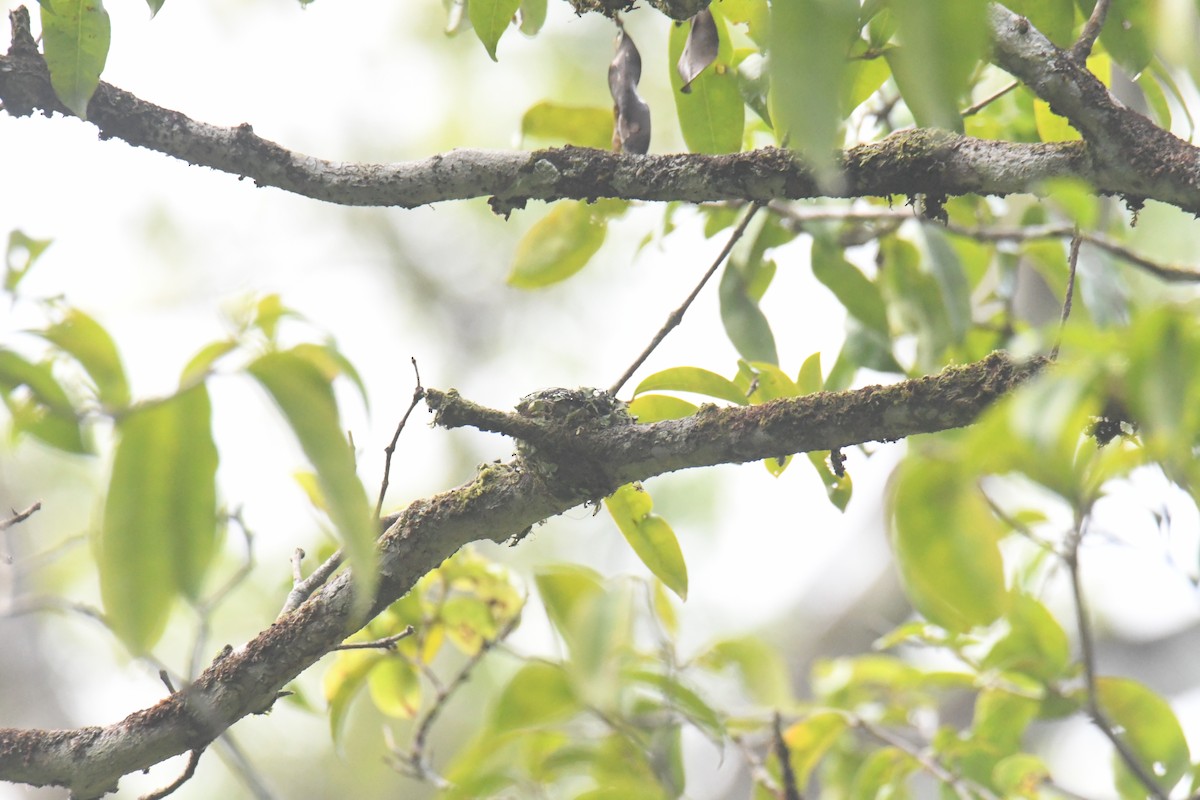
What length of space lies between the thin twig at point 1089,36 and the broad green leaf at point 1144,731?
879 millimetres

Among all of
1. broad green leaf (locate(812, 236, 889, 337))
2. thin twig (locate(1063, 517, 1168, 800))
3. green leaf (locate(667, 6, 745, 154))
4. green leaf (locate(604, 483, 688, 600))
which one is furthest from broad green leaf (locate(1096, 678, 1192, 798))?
green leaf (locate(667, 6, 745, 154))

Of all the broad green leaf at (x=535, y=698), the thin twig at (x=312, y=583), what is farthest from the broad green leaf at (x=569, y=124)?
the broad green leaf at (x=535, y=698)

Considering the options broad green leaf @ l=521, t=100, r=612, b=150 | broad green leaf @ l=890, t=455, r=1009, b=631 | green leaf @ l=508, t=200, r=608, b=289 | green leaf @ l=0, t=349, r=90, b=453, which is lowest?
broad green leaf @ l=890, t=455, r=1009, b=631

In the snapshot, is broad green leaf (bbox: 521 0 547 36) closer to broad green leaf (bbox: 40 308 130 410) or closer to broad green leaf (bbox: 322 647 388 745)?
broad green leaf (bbox: 40 308 130 410)

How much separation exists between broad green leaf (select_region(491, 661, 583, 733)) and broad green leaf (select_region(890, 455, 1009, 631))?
0.93 metres

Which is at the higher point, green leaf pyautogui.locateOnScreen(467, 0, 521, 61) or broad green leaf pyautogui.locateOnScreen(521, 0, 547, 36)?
broad green leaf pyautogui.locateOnScreen(521, 0, 547, 36)

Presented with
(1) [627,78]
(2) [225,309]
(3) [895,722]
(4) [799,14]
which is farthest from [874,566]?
(4) [799,14]

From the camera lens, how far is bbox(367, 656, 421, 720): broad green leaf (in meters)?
1.37

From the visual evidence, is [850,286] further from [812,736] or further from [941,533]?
[941,533]

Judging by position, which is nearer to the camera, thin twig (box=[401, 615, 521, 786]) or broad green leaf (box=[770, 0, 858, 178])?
broad green leaf (box=[770, 0, 858, 178])

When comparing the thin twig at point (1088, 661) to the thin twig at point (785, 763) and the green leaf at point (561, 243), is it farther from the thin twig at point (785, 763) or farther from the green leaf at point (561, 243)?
the green leaf at point (561, 243)

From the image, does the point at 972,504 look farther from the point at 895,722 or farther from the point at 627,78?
the point at 895,722

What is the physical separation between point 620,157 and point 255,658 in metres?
0.53

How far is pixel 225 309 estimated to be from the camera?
0.72 meters
